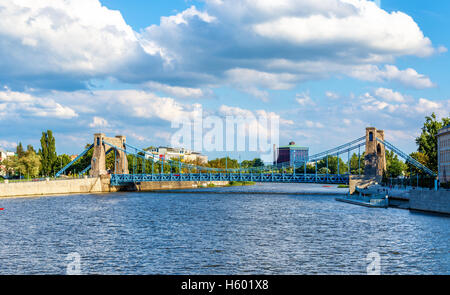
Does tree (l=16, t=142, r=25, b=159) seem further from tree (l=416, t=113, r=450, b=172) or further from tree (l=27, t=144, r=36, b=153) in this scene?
tree (l=416, t=113, r=450, b=172)

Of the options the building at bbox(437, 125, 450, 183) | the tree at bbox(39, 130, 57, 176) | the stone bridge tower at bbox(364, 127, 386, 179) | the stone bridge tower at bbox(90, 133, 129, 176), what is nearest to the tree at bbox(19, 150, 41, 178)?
the tree at bbox(39, 130, 57, 176)

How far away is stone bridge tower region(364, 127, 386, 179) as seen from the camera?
326 ft

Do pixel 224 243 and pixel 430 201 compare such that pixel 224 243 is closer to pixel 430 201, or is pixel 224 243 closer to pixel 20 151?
pixel 430 201

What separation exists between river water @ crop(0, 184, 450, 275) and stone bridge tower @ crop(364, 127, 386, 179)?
1770 inches

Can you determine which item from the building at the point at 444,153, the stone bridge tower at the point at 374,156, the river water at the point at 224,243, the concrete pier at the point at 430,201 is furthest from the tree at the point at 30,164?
the concrete pier at the point at 430,201

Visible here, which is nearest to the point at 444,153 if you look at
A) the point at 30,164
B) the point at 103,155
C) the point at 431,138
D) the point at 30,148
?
the point at 431,138

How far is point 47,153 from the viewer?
116188mm

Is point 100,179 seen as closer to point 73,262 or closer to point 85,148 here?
point 85,148

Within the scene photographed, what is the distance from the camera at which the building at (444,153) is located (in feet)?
241

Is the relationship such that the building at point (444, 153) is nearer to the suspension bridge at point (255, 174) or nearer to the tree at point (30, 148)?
the suspension bridge at point (255, 174)

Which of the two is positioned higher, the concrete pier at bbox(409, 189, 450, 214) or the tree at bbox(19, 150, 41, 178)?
the tree at bbox(19, 150, 41, 178)

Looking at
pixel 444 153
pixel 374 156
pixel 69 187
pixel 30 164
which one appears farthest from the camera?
pixel 30 164

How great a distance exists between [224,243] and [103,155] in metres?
90.4

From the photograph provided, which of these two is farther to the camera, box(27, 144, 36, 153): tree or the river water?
box(27, 144, 36, 153): tree
